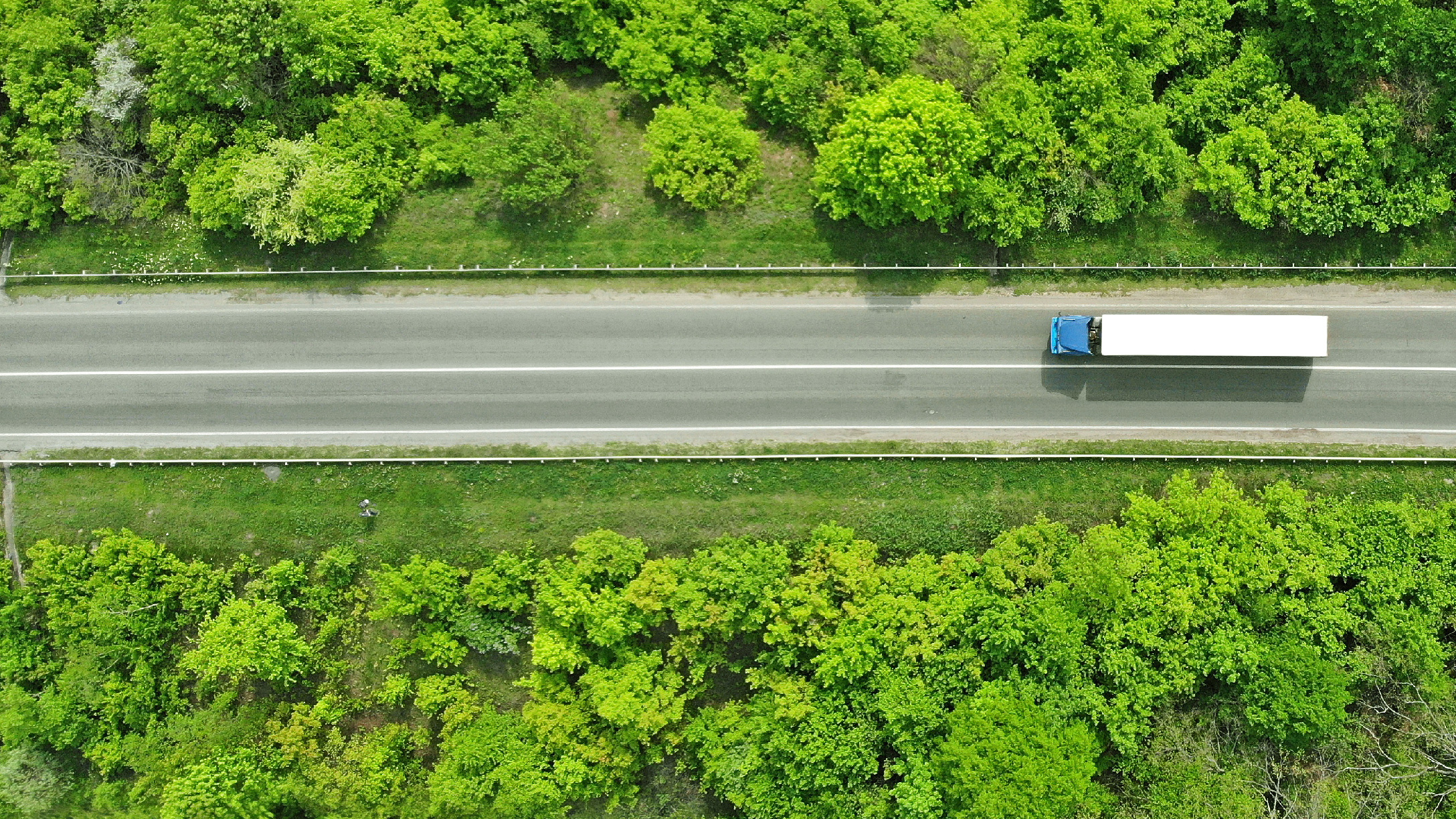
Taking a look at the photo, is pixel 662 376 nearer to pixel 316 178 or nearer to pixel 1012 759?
pixel 316 178

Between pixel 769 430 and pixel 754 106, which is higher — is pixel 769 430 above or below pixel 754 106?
below

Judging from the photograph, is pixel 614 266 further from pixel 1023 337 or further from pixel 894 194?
pixel 1023 337

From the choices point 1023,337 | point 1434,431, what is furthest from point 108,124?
point 1434,431

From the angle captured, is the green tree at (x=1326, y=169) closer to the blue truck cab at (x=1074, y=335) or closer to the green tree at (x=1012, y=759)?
the blue truck cab at (x=1074, y=335)

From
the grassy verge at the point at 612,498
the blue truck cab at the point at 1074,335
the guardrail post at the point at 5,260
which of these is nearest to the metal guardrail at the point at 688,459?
the grassy verge at the point at 612,498

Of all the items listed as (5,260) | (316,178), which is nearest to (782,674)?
(316,178)
